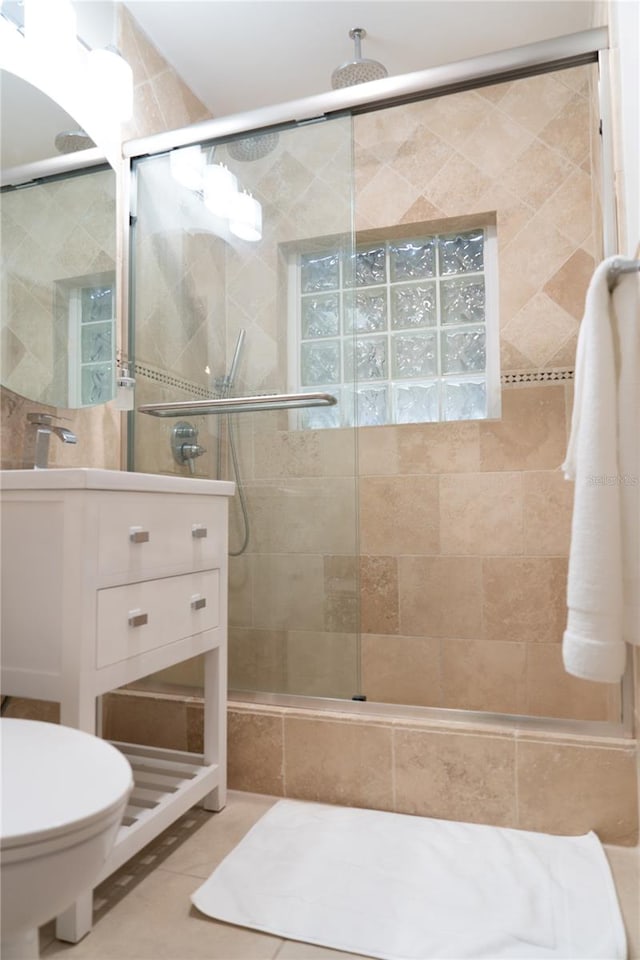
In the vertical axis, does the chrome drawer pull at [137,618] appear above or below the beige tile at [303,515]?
below

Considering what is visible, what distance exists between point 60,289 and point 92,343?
0.17m

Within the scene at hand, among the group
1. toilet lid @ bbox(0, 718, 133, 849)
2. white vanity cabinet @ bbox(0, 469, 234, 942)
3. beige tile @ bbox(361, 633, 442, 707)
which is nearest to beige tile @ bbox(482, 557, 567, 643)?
beige tile @ bbox(361, 633, 442, 707)

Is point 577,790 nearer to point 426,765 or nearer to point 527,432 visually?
point 426,765

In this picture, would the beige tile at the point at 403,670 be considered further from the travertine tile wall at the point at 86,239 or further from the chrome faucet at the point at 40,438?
the chrome faucet at the point at 40,438

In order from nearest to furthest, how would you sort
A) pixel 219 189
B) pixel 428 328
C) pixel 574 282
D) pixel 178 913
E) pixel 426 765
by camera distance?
pixel 178 913 → pixel 426 765 → pixel 219 189 → pixel 574 282 → pixel 428 328

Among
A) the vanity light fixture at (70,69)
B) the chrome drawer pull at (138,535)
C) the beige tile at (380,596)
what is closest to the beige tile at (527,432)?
the beige tile at (380,596)

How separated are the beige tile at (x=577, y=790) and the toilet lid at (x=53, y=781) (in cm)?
109

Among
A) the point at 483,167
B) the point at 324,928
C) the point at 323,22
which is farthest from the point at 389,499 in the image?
the point at 323,22

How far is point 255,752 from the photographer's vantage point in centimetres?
178

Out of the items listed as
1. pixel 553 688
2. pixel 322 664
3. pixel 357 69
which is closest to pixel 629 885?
pixel 322 664

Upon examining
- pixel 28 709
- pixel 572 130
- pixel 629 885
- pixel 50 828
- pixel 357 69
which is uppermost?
pixel 357 69

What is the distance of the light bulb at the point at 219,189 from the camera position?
1982 millimetres

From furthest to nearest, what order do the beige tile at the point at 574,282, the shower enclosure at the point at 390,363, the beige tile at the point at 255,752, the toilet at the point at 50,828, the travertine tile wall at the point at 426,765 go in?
1. the beige tile at the point at 574,282
2. the shower enclosure at the point at 390,363
3. the beige tile at the point at 255,752
4. the travertine tile wall at the point at 426,765
5. the toilet at the point at 50,828

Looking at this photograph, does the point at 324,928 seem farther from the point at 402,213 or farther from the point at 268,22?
the point at 268,22
